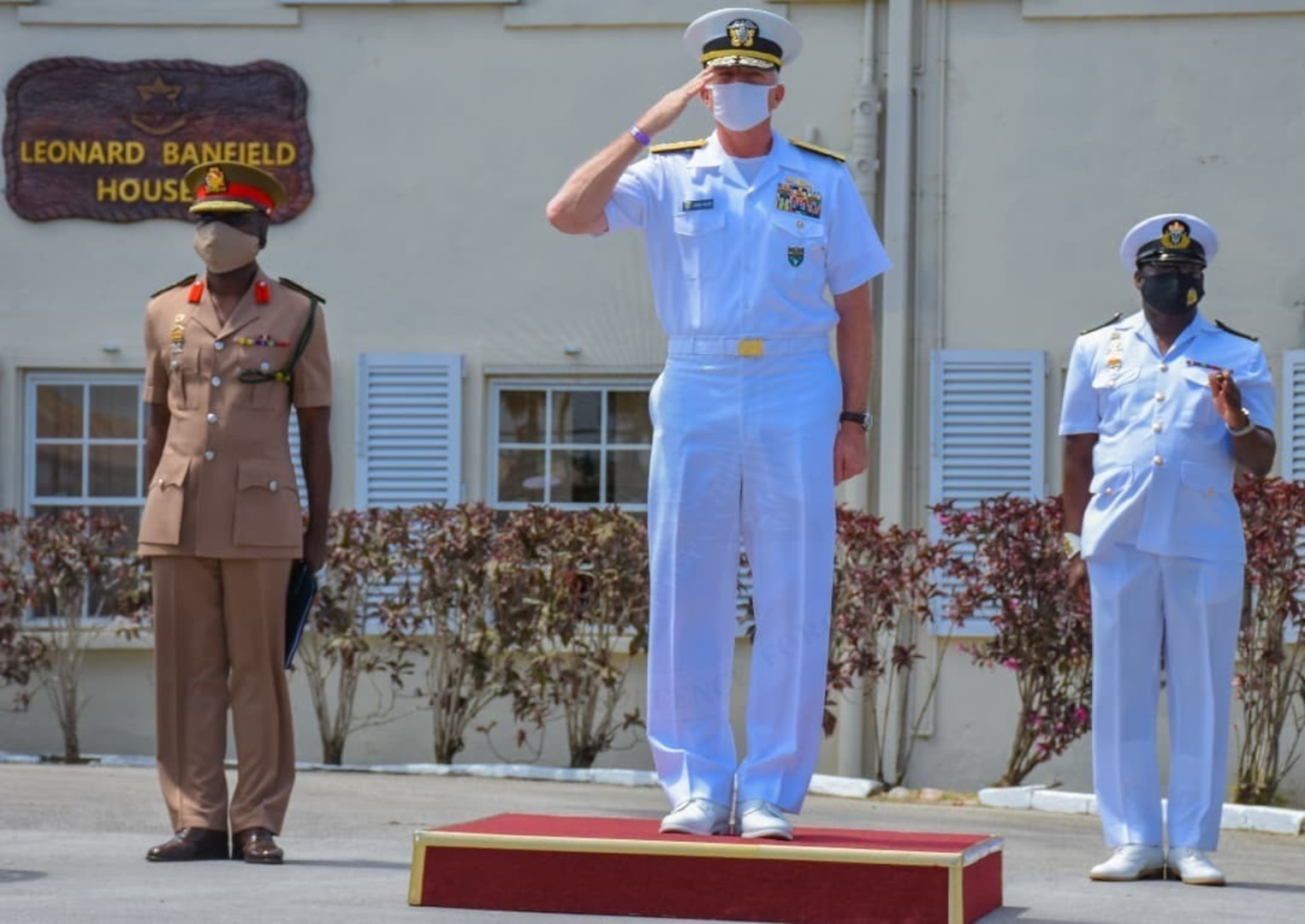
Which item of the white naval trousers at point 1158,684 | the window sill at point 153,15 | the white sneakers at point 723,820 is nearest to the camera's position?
the white sneakers at point 723,820

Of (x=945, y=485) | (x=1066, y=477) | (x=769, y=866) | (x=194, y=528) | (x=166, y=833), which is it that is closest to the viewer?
(x=769, y=866)

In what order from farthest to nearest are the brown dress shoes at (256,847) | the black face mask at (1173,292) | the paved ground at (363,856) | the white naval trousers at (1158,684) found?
the black face mask at (1173,292)
the white naval trousers at (1158,684)
the brown dress shoes at (256,847)
the paved ground at (363,856)

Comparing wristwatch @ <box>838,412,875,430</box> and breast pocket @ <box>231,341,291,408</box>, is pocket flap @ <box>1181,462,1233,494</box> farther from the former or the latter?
breast pocket @ <box>231,341,291,408</box>

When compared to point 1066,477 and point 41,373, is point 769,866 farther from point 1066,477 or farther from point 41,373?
point 41,373

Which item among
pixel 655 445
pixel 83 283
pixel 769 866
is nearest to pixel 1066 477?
pixel 655 445

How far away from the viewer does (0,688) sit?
40.9 ft

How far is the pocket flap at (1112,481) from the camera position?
6.91 meters

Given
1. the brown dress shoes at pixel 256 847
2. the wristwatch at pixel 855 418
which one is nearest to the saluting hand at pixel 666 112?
the wristwatch at pixel 855 418

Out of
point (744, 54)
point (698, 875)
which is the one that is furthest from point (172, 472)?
point (698, 875)

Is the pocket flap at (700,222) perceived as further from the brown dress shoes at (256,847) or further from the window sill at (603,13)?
the window sill at (603,13)

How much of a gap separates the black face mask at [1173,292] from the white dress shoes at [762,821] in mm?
2132

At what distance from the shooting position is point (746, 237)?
588 cm

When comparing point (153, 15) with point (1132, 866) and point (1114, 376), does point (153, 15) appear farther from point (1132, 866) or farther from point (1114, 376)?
point (1132, 866)

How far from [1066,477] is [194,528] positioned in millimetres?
2558
